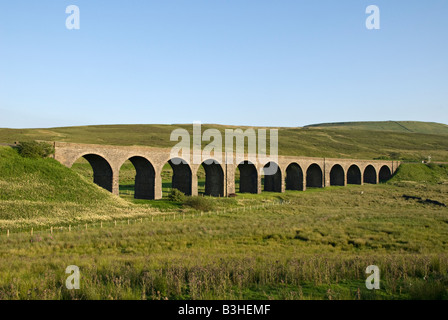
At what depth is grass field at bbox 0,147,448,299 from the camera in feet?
27.6

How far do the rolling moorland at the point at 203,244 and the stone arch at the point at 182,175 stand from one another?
3.24 meters

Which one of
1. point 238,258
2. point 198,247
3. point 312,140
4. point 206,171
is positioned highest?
point 312,140

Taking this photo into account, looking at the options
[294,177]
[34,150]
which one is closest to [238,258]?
[34,150]

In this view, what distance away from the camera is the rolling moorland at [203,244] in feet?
27.8

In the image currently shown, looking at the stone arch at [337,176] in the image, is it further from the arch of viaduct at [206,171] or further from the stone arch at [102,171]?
the stone arch at [102,171]

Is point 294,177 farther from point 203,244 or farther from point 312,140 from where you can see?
point 312,140

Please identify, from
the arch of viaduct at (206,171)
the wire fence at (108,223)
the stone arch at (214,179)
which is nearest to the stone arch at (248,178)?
the arch of viaduct at (206,171)

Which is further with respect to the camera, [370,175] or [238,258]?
[370,175]

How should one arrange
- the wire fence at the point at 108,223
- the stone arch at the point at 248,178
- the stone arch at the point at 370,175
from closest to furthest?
the wire fence at the point at 108,223 < the stone arch at the point at 248,178 < the stone arch at the point at 370,175

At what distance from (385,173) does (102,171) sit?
6904cm

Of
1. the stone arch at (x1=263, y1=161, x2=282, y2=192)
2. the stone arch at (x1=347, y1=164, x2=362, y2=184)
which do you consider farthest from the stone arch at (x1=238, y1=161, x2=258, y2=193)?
the stone arch at (x1=347, y1=164, x2=362, y2=184)

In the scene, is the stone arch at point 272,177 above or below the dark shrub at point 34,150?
below

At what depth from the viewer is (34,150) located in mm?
32125

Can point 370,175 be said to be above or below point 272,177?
below
